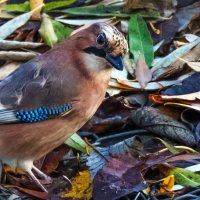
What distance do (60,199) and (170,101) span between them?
128 centimetres

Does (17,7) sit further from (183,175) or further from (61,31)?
(183,175)

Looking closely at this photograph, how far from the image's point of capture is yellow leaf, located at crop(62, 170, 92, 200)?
6496mm

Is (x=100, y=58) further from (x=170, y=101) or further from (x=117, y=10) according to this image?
(x=117, y=10)

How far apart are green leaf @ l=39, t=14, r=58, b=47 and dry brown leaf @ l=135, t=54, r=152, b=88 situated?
2.62 ft

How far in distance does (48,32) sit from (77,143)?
1.42 m

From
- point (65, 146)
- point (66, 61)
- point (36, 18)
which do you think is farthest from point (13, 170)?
point (36, 18)

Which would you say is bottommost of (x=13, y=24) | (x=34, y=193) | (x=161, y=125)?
(x=34, y=193)

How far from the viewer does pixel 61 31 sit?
26.9ft

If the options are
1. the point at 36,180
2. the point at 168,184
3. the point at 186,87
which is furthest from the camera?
the point at 186,87

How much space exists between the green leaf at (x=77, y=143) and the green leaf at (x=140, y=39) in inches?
42.4

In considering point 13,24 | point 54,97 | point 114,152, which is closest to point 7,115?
point 54,97

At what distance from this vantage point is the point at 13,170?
7.04 metres

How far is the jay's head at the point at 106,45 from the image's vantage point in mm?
6512

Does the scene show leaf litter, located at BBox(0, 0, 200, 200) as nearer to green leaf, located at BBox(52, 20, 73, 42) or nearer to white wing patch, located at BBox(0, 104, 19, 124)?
green leaf, located at BBox(52, 20, 73, 42)
